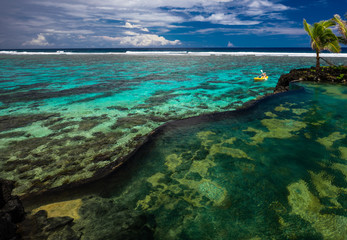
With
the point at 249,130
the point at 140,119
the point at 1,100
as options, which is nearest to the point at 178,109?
the point at 140,119

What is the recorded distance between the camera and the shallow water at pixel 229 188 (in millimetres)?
3373

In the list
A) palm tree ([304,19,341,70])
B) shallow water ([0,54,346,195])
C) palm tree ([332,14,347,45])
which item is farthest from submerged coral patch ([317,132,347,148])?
palm tree ([332,14,347,45])

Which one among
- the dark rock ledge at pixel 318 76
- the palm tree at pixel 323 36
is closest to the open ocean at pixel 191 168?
the dark rock ledge at pixel 318 76

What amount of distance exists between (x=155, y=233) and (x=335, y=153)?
554cm

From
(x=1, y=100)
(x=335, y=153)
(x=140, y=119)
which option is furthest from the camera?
(x=1, y=100)

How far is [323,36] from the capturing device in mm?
17281

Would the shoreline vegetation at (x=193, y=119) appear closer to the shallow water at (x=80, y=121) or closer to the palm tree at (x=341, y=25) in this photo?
the palm tree at (x=341, y=25)

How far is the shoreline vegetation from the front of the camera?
125 inches

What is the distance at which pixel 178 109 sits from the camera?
36.2 ft

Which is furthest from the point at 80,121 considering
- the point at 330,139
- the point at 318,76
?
the point at 318,76

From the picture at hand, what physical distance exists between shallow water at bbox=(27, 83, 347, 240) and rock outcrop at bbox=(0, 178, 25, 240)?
0.55 meters

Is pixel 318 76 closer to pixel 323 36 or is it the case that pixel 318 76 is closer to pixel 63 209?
pixel 323 36

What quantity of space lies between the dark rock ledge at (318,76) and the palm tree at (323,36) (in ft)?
3.66

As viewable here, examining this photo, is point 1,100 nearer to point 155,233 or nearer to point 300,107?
point 155,233
